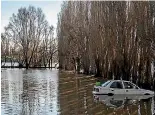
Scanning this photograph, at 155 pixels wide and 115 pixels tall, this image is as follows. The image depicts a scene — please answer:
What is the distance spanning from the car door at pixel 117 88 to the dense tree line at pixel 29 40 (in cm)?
6293

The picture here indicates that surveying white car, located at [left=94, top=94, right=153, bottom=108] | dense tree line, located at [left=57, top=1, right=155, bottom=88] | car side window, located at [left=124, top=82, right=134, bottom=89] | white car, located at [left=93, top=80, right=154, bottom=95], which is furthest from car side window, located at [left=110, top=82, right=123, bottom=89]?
dense tree line, located at [left=57, top=1, right=155, bottom=88]

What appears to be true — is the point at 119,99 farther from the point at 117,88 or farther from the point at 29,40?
the point at 29,40

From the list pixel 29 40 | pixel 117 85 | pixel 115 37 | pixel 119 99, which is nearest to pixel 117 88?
pixel 117 85

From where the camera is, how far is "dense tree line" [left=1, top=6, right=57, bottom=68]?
87.8 metres

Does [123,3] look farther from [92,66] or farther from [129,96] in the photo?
[92,66]

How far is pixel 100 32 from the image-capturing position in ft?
138

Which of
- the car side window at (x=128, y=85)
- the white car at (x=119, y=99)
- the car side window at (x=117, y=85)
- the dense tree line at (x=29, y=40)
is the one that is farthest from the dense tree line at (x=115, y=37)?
the dense tree line at (x=29, y=40)

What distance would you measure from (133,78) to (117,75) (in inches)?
201

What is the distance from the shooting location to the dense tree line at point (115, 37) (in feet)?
101

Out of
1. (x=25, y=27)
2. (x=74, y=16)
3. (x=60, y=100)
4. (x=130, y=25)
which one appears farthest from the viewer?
(x=25, y=27)

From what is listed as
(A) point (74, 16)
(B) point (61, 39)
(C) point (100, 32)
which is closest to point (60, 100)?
(C) point (100, 32)

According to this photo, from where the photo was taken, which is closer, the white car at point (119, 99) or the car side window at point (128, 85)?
the white car at point (119, 99)

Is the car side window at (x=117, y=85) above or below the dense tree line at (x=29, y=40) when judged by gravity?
below

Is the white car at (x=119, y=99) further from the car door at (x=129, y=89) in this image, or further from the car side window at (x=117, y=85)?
the car side window at (x=117, y=85)
